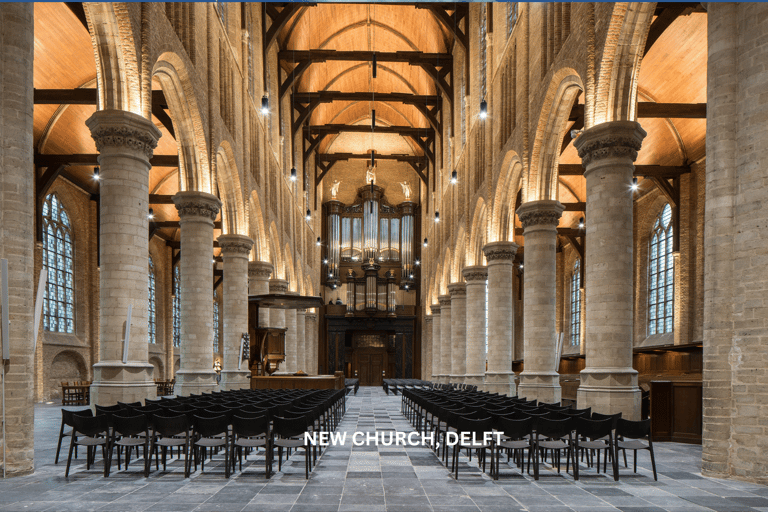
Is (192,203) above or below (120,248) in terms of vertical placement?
above

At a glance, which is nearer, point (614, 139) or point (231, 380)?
point (614, 139)

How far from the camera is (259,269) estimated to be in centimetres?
2711

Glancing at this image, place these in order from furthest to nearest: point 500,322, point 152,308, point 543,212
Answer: point 152,308
point 500,322
point 543,212

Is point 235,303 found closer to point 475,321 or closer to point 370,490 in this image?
point 475,321

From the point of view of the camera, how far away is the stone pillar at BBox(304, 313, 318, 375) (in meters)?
43.3

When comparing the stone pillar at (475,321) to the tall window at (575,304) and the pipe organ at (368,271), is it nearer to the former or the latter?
the tall window at (575,304)

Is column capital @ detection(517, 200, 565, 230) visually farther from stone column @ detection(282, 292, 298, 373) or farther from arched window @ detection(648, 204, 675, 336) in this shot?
stone column @ detection(282, 292, 298, 373)

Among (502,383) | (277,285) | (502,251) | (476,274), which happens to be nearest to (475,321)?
(476,274)

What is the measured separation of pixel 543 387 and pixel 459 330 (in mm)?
13610

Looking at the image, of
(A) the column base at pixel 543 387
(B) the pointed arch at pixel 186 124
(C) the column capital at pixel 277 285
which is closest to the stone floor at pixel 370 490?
(A) the column base at pixel 543 387

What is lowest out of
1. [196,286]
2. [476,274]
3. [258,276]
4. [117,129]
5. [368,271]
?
[196,286]

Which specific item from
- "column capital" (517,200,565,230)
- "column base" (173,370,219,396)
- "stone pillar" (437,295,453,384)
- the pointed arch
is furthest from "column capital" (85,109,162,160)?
"stone pillar" (437,295,453,384)

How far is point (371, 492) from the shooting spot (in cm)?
766

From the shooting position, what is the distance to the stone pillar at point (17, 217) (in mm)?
8836
